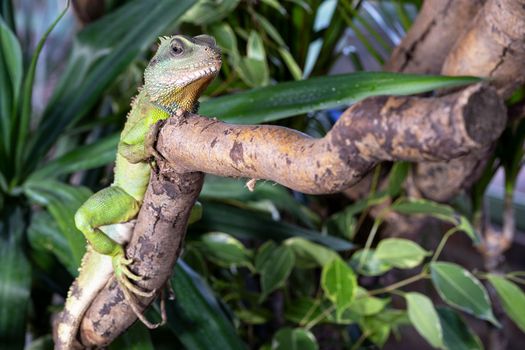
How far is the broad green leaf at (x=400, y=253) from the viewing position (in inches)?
40.9

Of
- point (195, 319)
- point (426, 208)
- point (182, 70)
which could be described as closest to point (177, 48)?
point (182, 70)

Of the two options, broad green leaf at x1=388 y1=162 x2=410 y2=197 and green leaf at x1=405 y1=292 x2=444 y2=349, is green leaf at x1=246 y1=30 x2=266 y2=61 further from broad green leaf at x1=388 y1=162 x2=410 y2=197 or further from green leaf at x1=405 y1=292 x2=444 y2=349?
green leaf at x1=405 y1=292 x2=444 y2=349

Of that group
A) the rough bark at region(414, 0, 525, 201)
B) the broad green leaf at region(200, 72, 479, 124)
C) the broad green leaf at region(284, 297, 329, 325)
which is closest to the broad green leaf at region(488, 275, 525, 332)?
the rough bark at region(414, 0, 525, 201)

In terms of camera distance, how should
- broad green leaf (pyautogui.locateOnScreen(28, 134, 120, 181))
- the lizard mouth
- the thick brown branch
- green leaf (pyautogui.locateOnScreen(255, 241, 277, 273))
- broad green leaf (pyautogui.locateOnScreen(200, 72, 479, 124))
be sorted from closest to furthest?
the thick brown branch
the lizard mouth
broad green leaf (pyautogui.locateOnScreen(200, 72, 479, 124))
broad green leaf (pyautogui.locateOnScreen(28, 134, 120, 181))
green leaf (pyautogui.locateOnScreen(255, 241, 277, 273))

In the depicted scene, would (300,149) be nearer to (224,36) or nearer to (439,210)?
(439,210)

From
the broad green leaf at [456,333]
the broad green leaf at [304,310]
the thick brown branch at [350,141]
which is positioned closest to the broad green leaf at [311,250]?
the broad green leaf at [304,310]

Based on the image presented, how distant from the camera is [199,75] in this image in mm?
657

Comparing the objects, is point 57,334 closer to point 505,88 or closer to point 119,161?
point 119,161

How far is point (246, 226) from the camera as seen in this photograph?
109 cm

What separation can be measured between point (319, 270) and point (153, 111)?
34.8 inches

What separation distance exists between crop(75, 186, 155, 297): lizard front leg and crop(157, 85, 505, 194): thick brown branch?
0.24 m

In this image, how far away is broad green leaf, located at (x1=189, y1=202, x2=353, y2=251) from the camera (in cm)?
109

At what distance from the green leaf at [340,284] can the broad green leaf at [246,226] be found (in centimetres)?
10

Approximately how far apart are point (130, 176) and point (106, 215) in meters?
0.06
